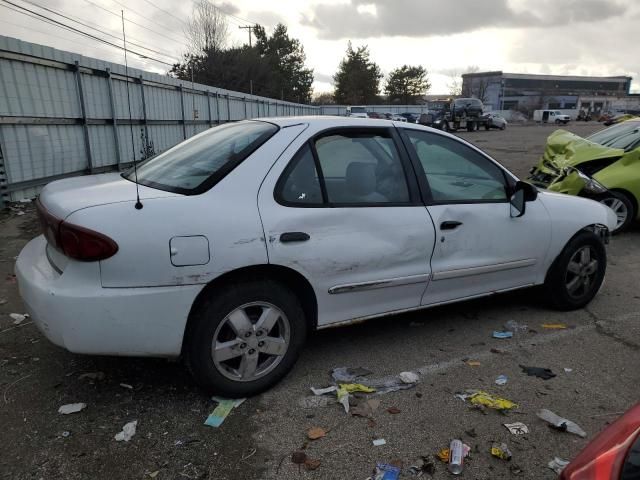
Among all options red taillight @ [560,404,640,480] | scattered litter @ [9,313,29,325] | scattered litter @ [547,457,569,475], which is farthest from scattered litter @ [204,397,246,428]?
scattered litter @ [9,313,29,325]

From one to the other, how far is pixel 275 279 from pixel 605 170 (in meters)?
6.41

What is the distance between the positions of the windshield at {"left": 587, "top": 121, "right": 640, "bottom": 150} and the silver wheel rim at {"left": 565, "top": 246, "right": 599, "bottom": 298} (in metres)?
4.09

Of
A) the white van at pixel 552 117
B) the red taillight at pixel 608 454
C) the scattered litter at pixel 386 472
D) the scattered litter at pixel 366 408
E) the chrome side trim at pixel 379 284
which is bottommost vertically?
the scattered litter at pixel 386 472

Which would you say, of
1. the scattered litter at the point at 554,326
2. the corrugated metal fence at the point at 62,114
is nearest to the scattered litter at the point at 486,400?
the scattered litter at the point at 554,326

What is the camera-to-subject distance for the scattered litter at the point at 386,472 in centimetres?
231

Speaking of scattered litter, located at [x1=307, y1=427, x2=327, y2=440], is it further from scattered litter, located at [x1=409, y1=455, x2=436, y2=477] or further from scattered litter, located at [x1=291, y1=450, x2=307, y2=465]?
scattered litter, located at [x1=409, y1=455, x2=436, y2=477]

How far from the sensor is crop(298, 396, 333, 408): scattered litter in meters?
2.88

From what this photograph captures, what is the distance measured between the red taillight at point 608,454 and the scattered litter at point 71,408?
8.10ft

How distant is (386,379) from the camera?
10.4 ft

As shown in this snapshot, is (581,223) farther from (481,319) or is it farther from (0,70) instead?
(0,70)

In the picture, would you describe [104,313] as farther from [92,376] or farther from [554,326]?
[554,326]

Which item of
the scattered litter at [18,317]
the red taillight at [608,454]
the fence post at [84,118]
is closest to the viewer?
the red taillight at [608,454]

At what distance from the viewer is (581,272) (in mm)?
4305

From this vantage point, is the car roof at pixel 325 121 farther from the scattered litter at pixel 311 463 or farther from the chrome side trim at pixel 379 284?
the scattered litter at pixel 311 463
